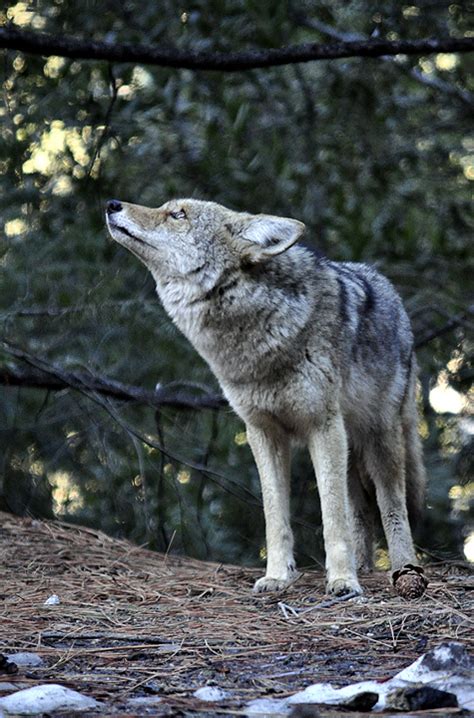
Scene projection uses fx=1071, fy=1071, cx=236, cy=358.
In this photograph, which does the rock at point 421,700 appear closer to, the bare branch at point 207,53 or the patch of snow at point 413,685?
the patch of snow at point 413,685

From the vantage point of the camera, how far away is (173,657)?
373 cm

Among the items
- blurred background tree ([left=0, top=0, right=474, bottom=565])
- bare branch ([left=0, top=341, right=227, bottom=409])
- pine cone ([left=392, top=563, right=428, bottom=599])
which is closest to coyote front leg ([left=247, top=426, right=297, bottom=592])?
pine cone ([left=392, top=563, right=428, bottom=599])

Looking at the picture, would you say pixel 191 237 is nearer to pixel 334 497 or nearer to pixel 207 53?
pixel 207 53

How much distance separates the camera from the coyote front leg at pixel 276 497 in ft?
17.9

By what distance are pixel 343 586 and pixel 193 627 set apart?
1.02 metres

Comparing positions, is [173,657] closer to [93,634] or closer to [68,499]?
[93,634]

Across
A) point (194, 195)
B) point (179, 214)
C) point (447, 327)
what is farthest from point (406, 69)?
point (179, 214)

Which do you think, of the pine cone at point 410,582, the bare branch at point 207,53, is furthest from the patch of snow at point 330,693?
the bare branch at point 207,53

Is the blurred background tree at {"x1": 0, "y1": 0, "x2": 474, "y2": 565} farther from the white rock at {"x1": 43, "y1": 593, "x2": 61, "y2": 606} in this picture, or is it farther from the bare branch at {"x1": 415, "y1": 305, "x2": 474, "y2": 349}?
the white rock at {"x1": 43, "y1": 593, "x2": 61, "y2": 606}

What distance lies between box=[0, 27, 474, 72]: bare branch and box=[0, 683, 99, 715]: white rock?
362 centimetres

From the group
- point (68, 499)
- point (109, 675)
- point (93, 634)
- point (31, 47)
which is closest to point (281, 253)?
point (31, 47)

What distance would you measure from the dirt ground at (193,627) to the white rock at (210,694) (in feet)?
0.08

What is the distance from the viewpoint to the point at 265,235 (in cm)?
540

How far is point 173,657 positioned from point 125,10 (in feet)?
15.9
